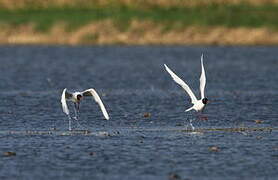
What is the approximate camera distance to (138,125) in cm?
2494

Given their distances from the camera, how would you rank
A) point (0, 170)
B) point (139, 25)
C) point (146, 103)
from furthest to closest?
point (139, 25) < point (146, 103) < point (0, 170)

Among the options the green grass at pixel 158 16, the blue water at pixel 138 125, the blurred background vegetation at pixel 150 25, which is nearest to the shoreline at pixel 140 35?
the blurred background vegetation at pixel 150 25

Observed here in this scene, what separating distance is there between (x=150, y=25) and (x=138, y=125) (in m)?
35.8

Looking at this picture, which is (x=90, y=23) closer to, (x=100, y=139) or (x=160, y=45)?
(x=160, y=45)

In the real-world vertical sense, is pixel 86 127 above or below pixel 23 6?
below

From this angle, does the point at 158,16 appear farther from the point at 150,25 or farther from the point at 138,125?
the point at 138,125

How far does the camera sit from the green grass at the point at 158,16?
197 feet

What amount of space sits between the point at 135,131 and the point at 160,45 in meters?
39.9

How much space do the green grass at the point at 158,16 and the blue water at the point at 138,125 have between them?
1031cm

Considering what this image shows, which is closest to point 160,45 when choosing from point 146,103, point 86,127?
point 146,103

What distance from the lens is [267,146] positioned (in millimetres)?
21312

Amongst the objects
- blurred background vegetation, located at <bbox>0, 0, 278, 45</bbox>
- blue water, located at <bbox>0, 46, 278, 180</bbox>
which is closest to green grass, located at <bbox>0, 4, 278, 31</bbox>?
blurred background vegetation, located at <bbox>0, 0, 278, 45</bbox>

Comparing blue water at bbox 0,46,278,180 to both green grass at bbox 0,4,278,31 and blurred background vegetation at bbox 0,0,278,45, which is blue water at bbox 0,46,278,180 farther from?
green grass at bbox 0,4,278,31

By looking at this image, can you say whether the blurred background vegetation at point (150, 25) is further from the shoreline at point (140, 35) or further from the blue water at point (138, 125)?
the blue water at point (138, 125)
